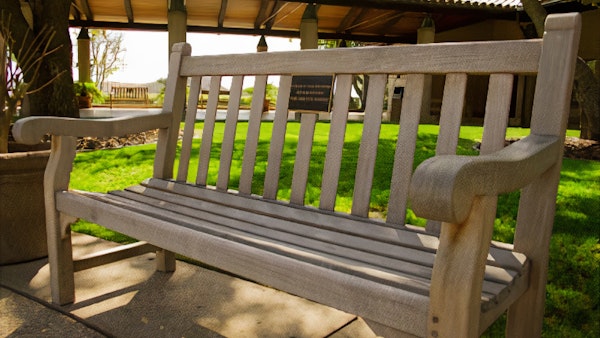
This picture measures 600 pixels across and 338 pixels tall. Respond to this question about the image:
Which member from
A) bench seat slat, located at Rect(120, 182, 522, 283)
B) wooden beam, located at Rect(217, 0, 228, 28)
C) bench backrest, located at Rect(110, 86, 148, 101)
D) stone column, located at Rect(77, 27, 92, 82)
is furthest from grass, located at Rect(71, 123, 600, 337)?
bench backrest, located at Rect(110, 86, 148, 101)

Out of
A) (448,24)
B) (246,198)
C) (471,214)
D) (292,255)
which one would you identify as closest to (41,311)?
(246,198)

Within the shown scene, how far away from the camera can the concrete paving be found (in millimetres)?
2139

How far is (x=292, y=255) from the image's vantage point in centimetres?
146

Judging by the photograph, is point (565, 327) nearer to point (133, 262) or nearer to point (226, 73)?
point (226, 73)

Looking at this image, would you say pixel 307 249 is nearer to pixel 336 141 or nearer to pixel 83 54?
pixel 336 141

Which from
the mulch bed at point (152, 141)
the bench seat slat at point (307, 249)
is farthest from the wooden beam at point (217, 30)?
the bench seat slat at point (307, 249)

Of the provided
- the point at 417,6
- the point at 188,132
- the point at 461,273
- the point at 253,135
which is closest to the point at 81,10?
the point at 417,6

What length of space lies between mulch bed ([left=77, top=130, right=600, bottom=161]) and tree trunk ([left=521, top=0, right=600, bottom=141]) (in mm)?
233

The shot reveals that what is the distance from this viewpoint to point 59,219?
227 centimetres

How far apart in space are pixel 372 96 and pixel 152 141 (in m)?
6.17

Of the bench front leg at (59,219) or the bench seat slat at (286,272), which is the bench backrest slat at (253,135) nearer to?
the bench seat slat at (286,272)

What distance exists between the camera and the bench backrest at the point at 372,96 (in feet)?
5.13

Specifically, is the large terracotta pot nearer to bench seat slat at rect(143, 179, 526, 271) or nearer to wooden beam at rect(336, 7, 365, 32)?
bench seat slat at rect(143, 179, 526, 271)

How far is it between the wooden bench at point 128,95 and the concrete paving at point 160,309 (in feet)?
61.2
